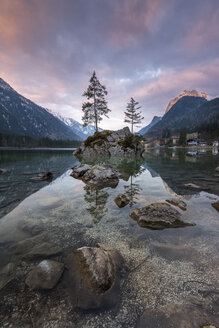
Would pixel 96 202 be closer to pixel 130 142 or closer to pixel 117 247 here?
pixel 117 247

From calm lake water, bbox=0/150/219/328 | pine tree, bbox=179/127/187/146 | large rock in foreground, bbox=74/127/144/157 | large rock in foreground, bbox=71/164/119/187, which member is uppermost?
pine tree, bbox=179/127/187/146

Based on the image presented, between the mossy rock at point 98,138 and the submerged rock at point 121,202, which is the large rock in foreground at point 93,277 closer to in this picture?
the submerged rock at point 121,202

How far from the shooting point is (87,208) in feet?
20.7

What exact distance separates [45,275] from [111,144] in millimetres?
37664

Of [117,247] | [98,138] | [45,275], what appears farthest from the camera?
[98,138]

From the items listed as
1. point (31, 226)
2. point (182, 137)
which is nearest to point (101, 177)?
point (31, 226)

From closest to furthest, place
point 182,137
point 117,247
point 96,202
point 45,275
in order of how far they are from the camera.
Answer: point 45,275 → point 117,247 → point 96,202 → point 182,137

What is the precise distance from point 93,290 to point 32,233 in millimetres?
2810

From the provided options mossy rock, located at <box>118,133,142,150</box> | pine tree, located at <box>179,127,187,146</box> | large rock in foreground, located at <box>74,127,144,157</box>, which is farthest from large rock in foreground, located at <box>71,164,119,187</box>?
pine tree, located at <box>179,127,187,146</box>

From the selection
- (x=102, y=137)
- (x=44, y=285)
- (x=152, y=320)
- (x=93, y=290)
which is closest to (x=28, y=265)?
(x=44, y=285)

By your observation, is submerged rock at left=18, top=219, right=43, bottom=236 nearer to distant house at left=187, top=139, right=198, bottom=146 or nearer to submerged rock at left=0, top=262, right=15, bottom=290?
submerged rock at left=0, top=262, right=15, bottom=290

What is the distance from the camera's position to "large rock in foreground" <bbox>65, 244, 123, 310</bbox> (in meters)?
2.48

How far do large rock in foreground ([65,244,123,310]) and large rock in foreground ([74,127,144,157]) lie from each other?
119ft

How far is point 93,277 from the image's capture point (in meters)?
2.89
